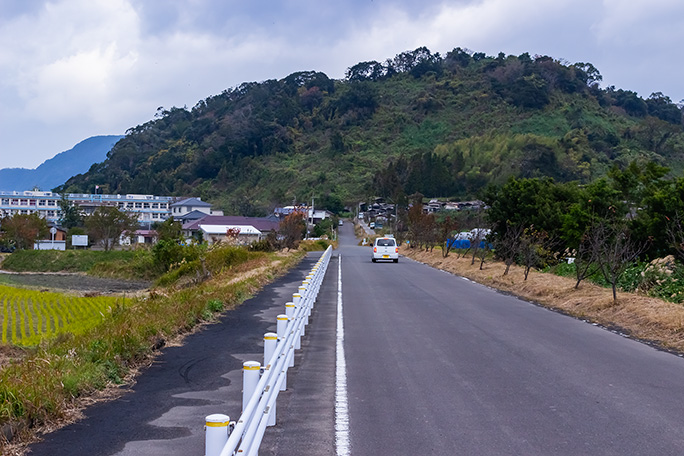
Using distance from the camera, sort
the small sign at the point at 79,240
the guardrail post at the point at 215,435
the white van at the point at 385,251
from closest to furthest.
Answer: the guardrail post at the point at 215,435 → the white van at the point at 385,251 → the small sign at the point at 79,240

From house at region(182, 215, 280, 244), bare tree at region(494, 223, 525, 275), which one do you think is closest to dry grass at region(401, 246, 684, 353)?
bare tree at region(494, 223, 525, 275)

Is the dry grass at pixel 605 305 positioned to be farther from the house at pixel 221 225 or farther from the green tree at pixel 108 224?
the house at pixel 221 225

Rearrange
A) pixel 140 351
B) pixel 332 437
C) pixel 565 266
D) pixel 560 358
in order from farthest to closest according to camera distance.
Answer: pixel 565 266
pixel 560 358
pixel 140 351
pixel 332 437

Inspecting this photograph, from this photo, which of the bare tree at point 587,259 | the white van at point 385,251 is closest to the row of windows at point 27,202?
the white van at point 385,251

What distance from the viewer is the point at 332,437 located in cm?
575

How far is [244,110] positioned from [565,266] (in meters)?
130

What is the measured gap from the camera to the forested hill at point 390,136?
346 ft

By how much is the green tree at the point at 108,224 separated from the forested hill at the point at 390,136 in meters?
34.1

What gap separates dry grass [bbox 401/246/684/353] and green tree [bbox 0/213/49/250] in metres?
63.2

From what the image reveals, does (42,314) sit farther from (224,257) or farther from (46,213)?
(46,213)

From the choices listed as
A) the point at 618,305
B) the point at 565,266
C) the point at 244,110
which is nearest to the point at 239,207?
the point at 244,110

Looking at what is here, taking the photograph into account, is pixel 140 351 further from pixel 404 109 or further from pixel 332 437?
pixel 404 109

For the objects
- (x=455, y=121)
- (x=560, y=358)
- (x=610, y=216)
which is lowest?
(x=560, y=358)

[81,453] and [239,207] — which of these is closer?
[81,453]
